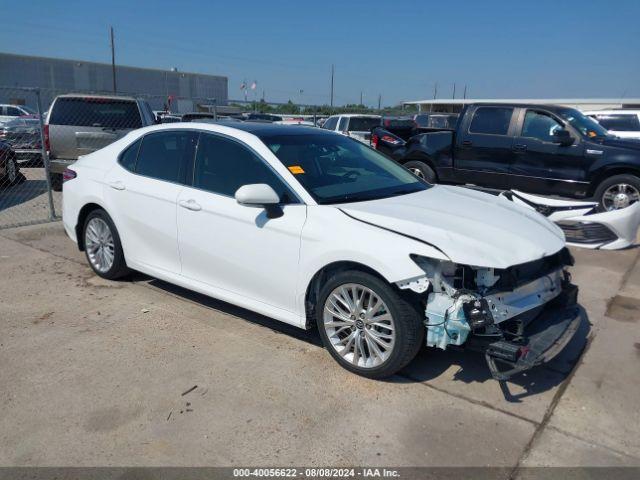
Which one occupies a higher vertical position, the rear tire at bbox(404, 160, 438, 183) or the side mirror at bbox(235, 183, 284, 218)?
the side mirror at bbox(235, 183, 284, 218)

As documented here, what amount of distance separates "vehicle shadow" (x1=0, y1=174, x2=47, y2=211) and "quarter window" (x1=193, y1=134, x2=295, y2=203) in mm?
6517

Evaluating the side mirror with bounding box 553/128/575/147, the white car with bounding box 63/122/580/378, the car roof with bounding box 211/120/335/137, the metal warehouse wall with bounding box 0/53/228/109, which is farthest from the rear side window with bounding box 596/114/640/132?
the metal warehouse wall with bounding box 0/53/228/109

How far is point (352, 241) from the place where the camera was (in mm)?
3396

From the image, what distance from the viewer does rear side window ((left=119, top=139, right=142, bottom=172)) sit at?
16.3 feet

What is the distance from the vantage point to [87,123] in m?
9.41

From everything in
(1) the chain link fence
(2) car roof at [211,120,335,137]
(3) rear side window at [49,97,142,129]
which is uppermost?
(2) car roof at [211,120,335,137]

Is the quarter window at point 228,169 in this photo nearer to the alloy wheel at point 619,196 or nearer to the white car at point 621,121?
the alloy wheel at point 619,196

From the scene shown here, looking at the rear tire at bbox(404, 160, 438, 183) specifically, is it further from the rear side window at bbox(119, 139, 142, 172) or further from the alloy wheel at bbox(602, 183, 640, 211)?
the rear side window at bbox(119, 139, 142, 172)

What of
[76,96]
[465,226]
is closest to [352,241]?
[465,226]

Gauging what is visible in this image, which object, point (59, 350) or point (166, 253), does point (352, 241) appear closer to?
point (166, 253)

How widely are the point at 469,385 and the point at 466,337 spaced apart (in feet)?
1.68

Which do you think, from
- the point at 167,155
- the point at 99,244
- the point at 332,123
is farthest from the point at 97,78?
the point at 167,155

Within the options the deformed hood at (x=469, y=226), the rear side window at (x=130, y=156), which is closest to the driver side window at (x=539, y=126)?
the deformed hood at (x=469, y=226)

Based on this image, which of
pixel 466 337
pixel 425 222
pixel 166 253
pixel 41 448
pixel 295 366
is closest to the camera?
pixel 41 448
